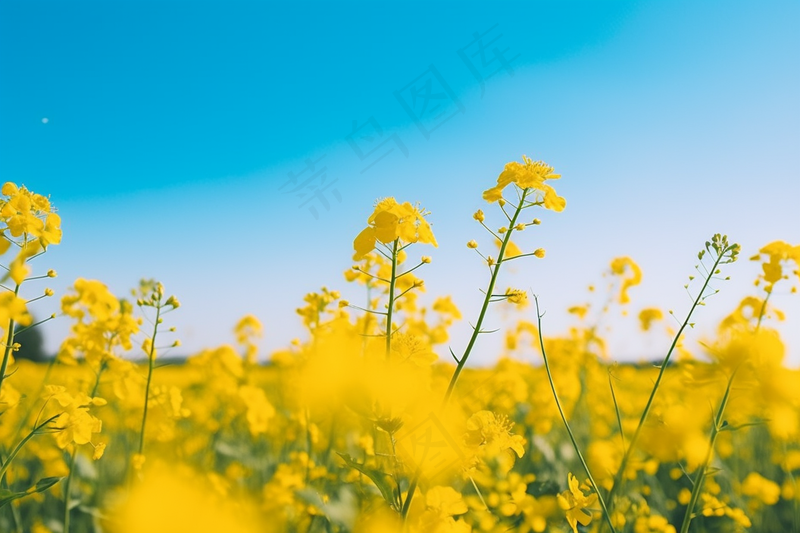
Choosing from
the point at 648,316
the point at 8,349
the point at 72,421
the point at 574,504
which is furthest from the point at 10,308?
the point at 648,316

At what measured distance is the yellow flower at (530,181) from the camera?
64.1 inches

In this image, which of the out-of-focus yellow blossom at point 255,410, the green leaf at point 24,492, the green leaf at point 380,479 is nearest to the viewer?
the green leaf at point 380,479

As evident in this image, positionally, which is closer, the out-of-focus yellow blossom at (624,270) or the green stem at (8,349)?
the green stem at (8,349)

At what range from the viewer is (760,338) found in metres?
1.70

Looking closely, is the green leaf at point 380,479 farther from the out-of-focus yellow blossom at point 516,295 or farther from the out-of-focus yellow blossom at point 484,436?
the out-of-focus yellow blossom at point 516,295

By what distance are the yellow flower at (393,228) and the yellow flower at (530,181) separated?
20 centimetres

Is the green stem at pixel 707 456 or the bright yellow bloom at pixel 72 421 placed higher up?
the bright yellow bloom at pixel 72 421

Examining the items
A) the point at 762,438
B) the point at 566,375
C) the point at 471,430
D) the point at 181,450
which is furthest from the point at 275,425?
the point at 762,438

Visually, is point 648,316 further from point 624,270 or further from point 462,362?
point 462,362

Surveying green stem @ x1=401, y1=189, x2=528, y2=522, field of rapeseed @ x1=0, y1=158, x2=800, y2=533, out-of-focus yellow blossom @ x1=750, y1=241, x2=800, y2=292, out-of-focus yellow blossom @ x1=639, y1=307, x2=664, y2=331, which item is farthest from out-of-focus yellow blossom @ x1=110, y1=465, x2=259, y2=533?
out-of-focus yellow blossom @ x1=639, y1=307, x2=664, y2=331

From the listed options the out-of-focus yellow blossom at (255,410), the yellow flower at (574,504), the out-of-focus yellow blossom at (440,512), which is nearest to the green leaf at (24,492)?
the out-of-focus yellow blossom at (440,512)

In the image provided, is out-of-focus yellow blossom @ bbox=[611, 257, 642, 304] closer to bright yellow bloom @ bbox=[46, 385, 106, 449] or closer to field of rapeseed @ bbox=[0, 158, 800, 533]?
field of rapeseed @ bbox=[0, 158, 800, 533]

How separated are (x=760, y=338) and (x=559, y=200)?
0.71 meters

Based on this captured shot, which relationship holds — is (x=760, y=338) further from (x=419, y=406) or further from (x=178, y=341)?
(x=178, y=341)
